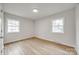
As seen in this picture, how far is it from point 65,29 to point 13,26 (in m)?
0.68

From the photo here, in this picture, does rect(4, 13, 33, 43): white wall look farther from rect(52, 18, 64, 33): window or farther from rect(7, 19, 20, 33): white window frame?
rect(52, 18, 64, 33): window

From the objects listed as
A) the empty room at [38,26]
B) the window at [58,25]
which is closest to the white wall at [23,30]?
the empty room at [38,26]

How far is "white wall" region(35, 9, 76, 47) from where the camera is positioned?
1.43m

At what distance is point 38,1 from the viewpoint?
1.44 m

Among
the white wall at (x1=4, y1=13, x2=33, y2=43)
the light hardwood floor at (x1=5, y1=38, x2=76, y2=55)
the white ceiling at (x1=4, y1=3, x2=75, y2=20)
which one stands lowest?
the light hardwood floor at (x1=5, y1=38, x2=76, y2=55)

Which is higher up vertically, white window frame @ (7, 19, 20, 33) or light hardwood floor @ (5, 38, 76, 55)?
white window frame @ (7, 19, 20, 33)

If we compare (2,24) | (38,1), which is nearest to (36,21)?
(38,1)

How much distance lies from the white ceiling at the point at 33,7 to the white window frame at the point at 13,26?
11cm

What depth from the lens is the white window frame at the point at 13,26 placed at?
1.44 m

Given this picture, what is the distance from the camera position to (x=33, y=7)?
1455 millimetres

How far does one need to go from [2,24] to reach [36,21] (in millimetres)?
441

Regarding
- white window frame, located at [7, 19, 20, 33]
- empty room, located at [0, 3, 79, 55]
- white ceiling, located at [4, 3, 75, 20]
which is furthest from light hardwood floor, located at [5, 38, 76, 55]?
white ceiling, located at [4, 3, 75, 20]

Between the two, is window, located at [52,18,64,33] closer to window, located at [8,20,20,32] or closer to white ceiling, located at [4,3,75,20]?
white ceiling, located at [4,3,75,20]
